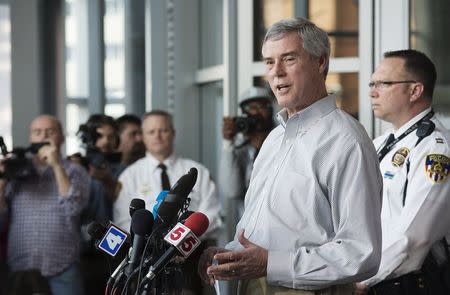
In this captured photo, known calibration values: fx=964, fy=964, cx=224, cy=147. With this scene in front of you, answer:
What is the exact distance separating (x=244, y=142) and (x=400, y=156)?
7.32 ft

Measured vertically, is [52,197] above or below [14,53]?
below

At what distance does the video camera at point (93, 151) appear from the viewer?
5887 millimetres

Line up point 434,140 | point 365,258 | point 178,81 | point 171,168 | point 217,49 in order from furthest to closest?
point 178,81
point 217,49
point 171,168
point 434,140
point 365,258

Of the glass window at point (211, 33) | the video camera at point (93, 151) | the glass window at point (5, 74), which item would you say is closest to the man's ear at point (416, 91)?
the video camera at point (93, 151)

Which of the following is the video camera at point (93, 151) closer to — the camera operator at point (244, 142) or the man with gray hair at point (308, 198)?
the camera operator at point (244, 142)

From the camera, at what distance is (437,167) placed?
10.9ft

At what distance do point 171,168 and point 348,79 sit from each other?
1.16 m

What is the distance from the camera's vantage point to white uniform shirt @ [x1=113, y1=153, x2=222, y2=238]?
5574mm

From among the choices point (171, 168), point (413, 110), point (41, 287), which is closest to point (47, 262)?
point (41, 287)

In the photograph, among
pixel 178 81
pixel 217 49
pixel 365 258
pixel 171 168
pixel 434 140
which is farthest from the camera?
pixel 178 81

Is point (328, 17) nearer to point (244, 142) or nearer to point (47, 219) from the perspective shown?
point (244, 142)

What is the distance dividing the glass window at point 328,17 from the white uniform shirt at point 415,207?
1.99m

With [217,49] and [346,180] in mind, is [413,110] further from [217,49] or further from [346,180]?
[217,49]

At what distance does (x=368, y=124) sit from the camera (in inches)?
203
